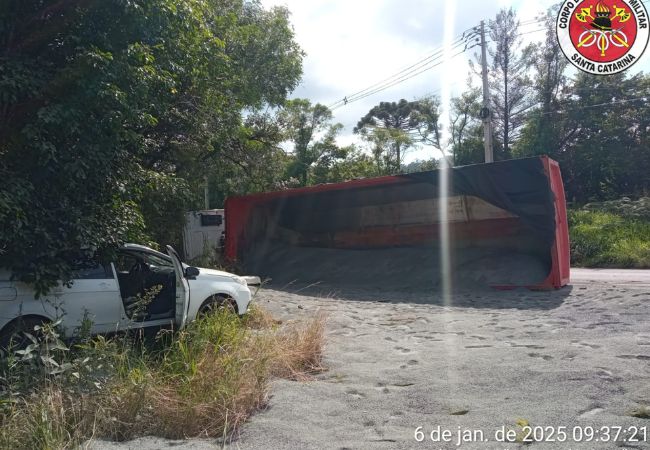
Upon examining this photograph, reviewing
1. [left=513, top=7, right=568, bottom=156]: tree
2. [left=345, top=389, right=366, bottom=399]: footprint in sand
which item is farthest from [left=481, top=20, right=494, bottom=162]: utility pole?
[left=345, top=389, right=366, bottom=399]: footprint in sand

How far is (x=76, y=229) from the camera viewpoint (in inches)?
228

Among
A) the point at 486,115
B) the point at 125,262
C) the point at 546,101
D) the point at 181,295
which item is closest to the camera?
the point at 181,295

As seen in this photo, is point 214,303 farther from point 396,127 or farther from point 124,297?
point 396,127

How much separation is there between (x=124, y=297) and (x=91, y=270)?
1.90 feet

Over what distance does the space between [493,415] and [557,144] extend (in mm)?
28791

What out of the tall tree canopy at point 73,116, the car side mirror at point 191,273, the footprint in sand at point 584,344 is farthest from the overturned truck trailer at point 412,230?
the tall tree canopy at point 73,116

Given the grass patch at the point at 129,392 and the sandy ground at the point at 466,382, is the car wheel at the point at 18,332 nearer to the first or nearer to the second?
the grass patch at the point at 129,392

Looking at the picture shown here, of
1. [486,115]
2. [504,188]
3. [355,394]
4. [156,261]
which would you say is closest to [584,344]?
[355,394]

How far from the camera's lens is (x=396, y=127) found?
4834cm

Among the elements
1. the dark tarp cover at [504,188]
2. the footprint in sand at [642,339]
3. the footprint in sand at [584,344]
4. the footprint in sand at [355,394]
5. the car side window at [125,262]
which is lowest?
the footprint in sand at [355,394]

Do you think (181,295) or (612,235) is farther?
(612,235)

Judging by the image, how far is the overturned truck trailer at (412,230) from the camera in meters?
10.3

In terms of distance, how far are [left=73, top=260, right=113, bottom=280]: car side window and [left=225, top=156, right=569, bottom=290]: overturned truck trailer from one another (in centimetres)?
582

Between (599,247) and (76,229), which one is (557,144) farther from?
(76,229)
